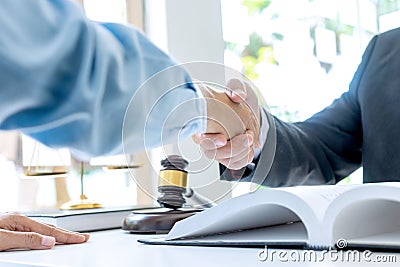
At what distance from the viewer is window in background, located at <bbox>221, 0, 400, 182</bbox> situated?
249cm

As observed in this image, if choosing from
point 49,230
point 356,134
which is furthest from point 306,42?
point 49,230

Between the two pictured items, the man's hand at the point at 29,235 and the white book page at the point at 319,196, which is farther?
the man's hand at the point at 29,235

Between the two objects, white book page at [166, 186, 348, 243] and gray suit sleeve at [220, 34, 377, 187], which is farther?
gray suit sleeve at [220, 34, 377, 187]

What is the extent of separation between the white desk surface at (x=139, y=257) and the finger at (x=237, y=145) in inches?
7.3

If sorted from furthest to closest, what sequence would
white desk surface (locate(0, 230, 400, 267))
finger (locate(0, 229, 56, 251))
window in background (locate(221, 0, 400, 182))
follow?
window in background (locate(221, 0, 400, 182)), finger (locate(0, 229, 56, 251)), white desk surface (locate(0, 230, 400, 267))

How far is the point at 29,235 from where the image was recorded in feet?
2.33

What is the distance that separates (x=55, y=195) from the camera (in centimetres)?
155

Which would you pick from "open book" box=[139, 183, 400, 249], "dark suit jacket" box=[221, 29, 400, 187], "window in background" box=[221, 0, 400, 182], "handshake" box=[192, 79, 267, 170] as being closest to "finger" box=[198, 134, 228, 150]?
"handshake" box=[192, 79, 267, 170]

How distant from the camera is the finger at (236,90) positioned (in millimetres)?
830

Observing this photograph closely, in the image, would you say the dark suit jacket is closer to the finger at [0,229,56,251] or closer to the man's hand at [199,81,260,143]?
the man's hand at [199,81,260,143]

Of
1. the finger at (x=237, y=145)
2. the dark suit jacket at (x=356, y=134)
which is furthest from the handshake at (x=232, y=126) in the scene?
the dark suit jacket at (x=356, y=134)

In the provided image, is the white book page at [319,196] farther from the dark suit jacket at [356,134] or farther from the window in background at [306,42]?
the window in background at [306,42]

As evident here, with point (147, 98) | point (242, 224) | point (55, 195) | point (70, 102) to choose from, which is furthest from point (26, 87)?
point (55, 195)

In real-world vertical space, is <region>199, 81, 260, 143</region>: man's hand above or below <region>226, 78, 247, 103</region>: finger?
below
